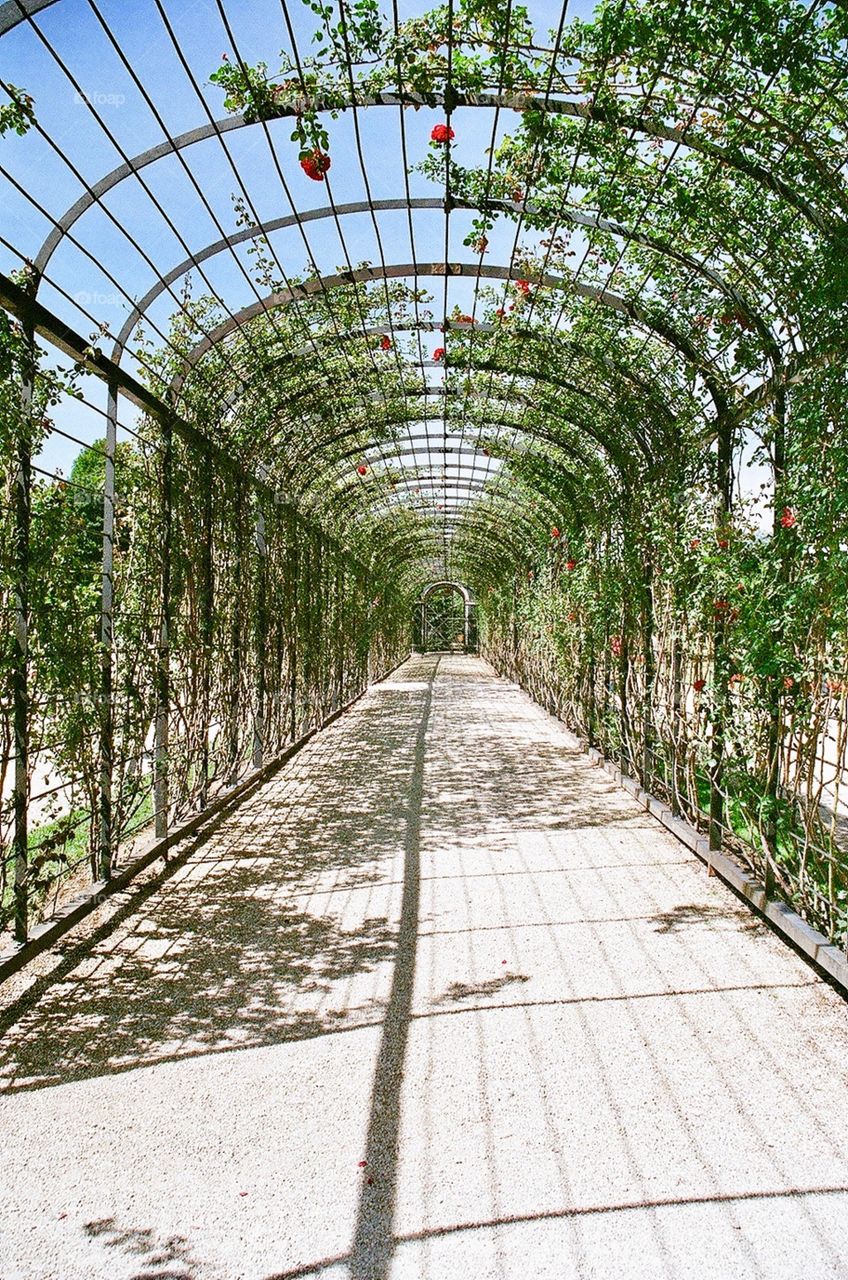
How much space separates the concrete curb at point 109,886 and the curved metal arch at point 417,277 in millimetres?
2433

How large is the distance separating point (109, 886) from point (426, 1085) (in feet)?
6.75

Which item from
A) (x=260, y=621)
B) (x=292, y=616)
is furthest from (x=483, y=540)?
(x=260, y=621)

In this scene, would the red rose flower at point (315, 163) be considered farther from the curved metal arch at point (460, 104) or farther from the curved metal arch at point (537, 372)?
the curved metal arch at point (537, 372)

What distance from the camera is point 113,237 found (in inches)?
147

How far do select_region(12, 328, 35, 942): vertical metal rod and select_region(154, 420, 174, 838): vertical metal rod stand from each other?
60.1 inches

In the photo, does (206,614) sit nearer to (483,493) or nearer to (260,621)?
(260,621)

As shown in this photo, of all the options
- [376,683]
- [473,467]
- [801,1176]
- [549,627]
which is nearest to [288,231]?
[801,1176]

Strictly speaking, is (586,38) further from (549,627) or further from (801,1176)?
(549,627)

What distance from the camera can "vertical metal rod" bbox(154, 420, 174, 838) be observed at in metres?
4.55

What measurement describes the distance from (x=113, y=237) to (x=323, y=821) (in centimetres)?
344

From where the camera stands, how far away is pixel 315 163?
11.5 ft

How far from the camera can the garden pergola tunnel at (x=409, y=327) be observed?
2.96 metres

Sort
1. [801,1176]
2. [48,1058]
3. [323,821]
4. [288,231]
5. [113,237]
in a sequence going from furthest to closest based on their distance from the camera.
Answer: [323,821] < [288,231] < [113,237] < [48,1058] < [801,1176]

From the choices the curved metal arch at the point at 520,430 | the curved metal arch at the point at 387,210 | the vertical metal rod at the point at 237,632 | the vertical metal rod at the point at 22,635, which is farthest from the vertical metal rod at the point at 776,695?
the vertical metal rod at the point at 237,632
